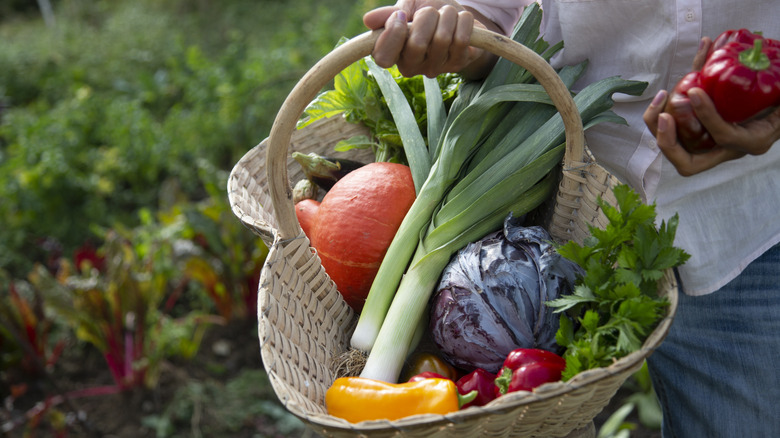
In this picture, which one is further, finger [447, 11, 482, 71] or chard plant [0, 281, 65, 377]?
chard plant [0, 281, 65, 377]

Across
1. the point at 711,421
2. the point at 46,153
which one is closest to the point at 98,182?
the point at 46,153

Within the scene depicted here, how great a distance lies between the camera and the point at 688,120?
3.56 ft

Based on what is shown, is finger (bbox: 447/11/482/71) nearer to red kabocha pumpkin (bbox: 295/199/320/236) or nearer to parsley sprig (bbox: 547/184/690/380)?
parsley sprig (bbox: 547/184/690/380)

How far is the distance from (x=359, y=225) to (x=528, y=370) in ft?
1.75

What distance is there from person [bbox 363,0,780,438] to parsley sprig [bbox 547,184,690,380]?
249 millimetres

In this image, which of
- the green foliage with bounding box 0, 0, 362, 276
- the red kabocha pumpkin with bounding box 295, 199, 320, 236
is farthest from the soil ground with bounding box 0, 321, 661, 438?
the red kabocha pumpkin with bounding box 295, 199, 320, 236

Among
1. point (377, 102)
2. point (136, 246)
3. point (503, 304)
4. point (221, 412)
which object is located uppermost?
point (377, 102)

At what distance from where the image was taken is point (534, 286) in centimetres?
126

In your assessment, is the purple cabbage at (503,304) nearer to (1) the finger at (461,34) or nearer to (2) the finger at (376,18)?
(1) the finger at (461,34)

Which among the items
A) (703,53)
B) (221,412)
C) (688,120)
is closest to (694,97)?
(688,120)

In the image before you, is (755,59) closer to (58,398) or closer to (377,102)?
(377,102)

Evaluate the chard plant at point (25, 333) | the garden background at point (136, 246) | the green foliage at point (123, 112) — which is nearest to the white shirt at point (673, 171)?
the garden background at point (136, 246)

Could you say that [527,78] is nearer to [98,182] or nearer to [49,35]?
[98,182]

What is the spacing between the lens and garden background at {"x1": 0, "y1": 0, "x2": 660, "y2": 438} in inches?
101
